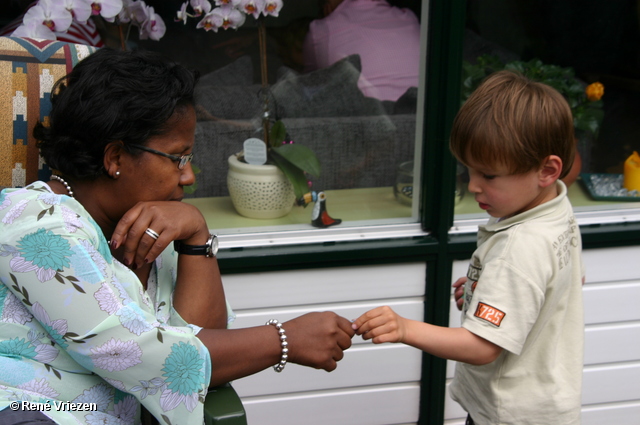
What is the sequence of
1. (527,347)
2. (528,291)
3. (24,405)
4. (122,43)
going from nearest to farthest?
(24,405), (528,291), (527,347), (122,43)

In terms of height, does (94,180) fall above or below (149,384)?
above

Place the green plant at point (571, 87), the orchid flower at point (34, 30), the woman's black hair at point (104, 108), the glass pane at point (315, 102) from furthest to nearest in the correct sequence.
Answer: the green plant at point (571, 87) < the glass pane at point (315, 102) < the orchid flower at point (34, 30) < the woman's black hair at point (104, 108)

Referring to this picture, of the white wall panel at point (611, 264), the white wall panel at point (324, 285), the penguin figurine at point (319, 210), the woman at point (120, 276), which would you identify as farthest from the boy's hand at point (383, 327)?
the white wall panel at point (611, 264)

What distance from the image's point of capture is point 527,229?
1444mm

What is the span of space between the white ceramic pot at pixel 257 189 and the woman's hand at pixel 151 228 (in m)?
0.82

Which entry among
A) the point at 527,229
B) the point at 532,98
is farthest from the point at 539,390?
the point at 532,98

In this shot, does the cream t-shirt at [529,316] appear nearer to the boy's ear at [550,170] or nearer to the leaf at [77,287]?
the boy's ear at [550,170]

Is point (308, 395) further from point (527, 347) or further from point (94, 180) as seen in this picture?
point (94, 180)

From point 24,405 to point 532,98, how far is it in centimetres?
123

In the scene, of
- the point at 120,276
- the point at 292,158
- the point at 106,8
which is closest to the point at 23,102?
the point at 120,276

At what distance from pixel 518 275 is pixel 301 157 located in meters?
1.19

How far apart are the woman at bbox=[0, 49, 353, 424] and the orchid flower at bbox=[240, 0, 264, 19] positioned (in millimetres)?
838

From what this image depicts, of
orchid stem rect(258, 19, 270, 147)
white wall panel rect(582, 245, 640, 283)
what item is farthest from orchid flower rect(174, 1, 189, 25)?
white wall panel rect(582, 245, 640, 283)

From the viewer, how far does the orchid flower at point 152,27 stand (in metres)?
2.28
